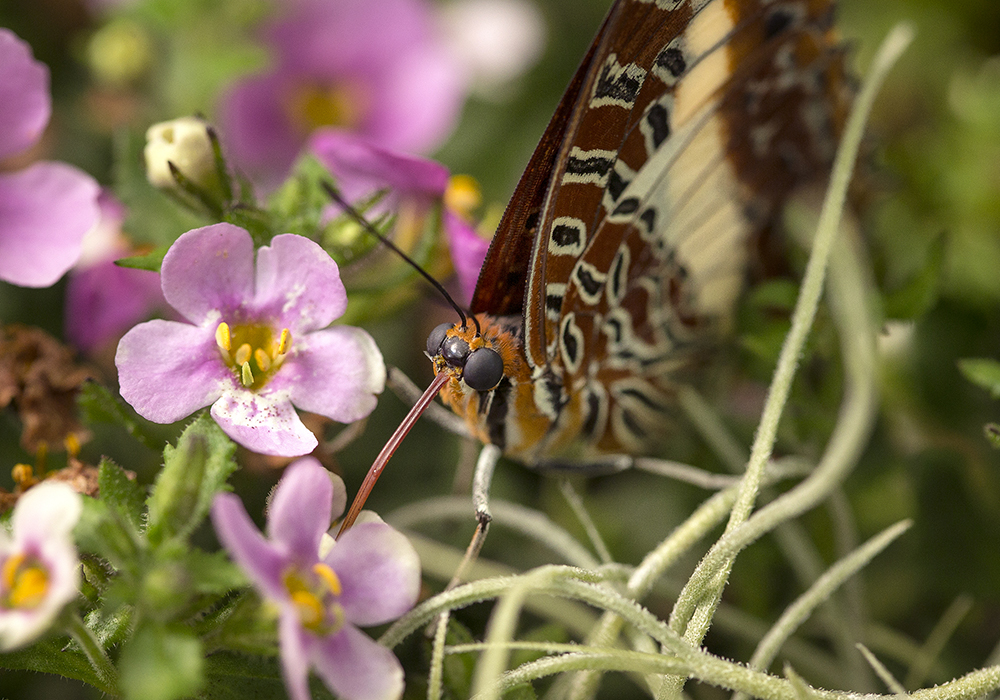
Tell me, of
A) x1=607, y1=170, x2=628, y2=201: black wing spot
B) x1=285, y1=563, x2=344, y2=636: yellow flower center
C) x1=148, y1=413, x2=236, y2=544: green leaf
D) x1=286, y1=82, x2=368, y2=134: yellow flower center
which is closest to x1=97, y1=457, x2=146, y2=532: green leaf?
x1=148, y1=413, x2=236, y2=544: green leaf

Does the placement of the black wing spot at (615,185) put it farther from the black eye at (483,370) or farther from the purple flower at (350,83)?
the purple flower at (350,83)

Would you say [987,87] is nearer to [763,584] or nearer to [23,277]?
[763,584]

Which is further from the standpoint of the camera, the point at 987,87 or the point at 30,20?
the point at 30,20

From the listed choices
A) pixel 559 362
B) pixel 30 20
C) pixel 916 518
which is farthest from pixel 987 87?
pixel 30 20

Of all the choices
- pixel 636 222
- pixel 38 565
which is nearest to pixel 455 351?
pixel 636 222

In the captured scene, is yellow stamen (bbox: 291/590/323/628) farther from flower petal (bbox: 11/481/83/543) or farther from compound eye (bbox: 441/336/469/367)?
compound eye (bbox: 441/336/469/367)

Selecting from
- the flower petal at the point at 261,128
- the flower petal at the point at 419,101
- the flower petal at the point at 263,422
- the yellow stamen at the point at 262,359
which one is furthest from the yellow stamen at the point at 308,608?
the flower petal at the point at 419,101

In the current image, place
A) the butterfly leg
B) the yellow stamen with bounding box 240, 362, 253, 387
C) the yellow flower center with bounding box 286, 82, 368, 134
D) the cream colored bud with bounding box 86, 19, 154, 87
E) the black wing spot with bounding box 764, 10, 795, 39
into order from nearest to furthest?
the yellow stamen with bounding box 240, 362, 253, 387 → the butterfly leg → the black wing spot with bounding box 764, 10, 795, 39 → the cream colored bud with bounding box 86, 19, 154, 87 → the yellow flower center with bounding box 286, 82, 368, 134
